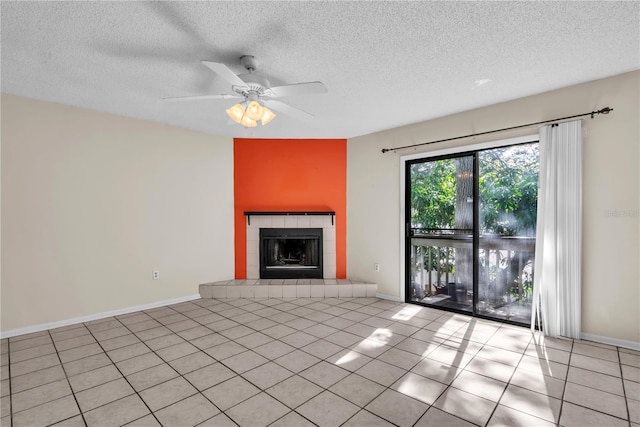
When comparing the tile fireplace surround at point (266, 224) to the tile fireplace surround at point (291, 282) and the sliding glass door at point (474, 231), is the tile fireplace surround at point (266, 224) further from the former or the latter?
the sliding glass door at point (474, 231)

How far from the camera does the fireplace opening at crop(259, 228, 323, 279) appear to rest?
185 inches

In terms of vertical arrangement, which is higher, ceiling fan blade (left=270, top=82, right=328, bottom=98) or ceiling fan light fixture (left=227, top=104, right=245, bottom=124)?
ceiling fan blade (left=270, top=82, right=328, bottom=98)

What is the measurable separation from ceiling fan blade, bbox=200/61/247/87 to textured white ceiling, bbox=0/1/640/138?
0.28m

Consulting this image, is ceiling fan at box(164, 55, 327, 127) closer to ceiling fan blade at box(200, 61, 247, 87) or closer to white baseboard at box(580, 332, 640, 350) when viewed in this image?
ceiling fan blade at box(200, 61, 247, 87)

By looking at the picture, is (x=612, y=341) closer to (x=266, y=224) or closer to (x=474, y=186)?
(x=474, y=186)

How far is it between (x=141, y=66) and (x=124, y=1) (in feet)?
2.66

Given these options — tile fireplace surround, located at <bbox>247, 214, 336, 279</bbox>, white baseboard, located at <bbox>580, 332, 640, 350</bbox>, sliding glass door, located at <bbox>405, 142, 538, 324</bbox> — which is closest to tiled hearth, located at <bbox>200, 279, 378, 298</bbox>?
tile fireplace surround, located at <bbox>247, 214, 336, 279</bbox>

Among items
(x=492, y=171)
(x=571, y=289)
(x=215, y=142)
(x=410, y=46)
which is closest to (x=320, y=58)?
(x=410, y=46)

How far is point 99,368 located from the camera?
7.61 feet

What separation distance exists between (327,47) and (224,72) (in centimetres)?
78

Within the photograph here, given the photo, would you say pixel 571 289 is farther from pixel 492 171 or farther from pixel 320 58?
pixel 320 58

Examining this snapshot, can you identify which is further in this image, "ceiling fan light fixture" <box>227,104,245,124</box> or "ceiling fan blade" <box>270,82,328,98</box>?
"ceiling fan light fixture" <box>227,104,245,124</box>

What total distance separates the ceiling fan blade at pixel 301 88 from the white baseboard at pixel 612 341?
10.5 feet

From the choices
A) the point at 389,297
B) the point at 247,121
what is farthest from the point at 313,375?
the point at 389,297
